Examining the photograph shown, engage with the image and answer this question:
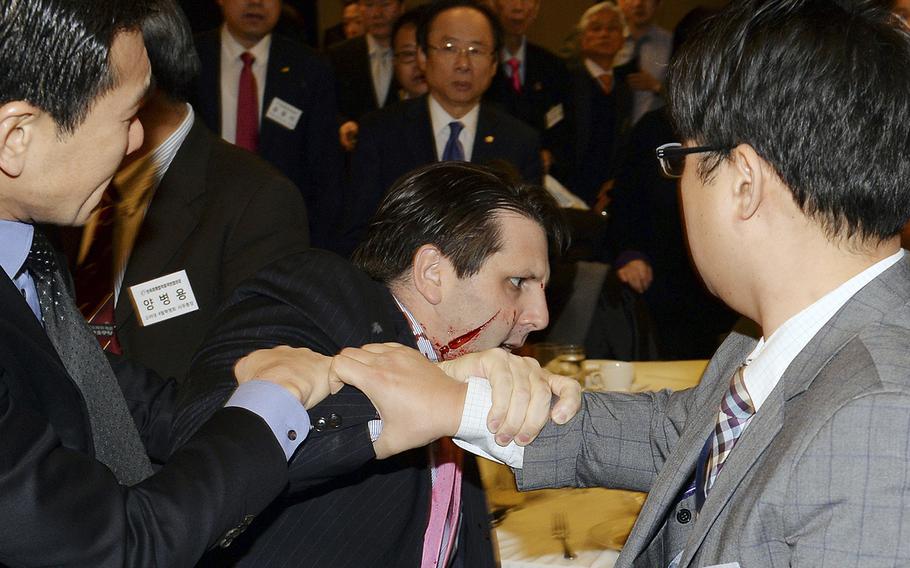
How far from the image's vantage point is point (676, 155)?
57.1 inches

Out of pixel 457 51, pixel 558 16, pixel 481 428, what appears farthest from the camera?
pixel 558 16

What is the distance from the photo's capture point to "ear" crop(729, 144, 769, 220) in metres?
1.35

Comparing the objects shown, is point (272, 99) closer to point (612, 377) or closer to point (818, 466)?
point (612, 377)

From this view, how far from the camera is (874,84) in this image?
128 centimetres

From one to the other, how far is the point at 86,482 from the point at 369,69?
202 inches

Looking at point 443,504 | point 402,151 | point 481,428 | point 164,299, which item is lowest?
point 443,504

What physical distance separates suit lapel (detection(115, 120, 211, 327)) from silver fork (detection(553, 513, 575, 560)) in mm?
1228

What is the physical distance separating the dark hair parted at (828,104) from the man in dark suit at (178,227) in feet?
5.46

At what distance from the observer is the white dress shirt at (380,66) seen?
20.1 ft

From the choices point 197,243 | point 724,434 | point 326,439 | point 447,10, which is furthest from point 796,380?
point 447,10

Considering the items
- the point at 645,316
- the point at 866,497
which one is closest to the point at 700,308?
the point at 645,316

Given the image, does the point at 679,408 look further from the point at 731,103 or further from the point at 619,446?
the point at 731,103

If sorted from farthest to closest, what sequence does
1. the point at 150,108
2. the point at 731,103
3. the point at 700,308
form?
the point at 700,308 < the point at 150,108 < the point at 731,103

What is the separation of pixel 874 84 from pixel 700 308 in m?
3.69
